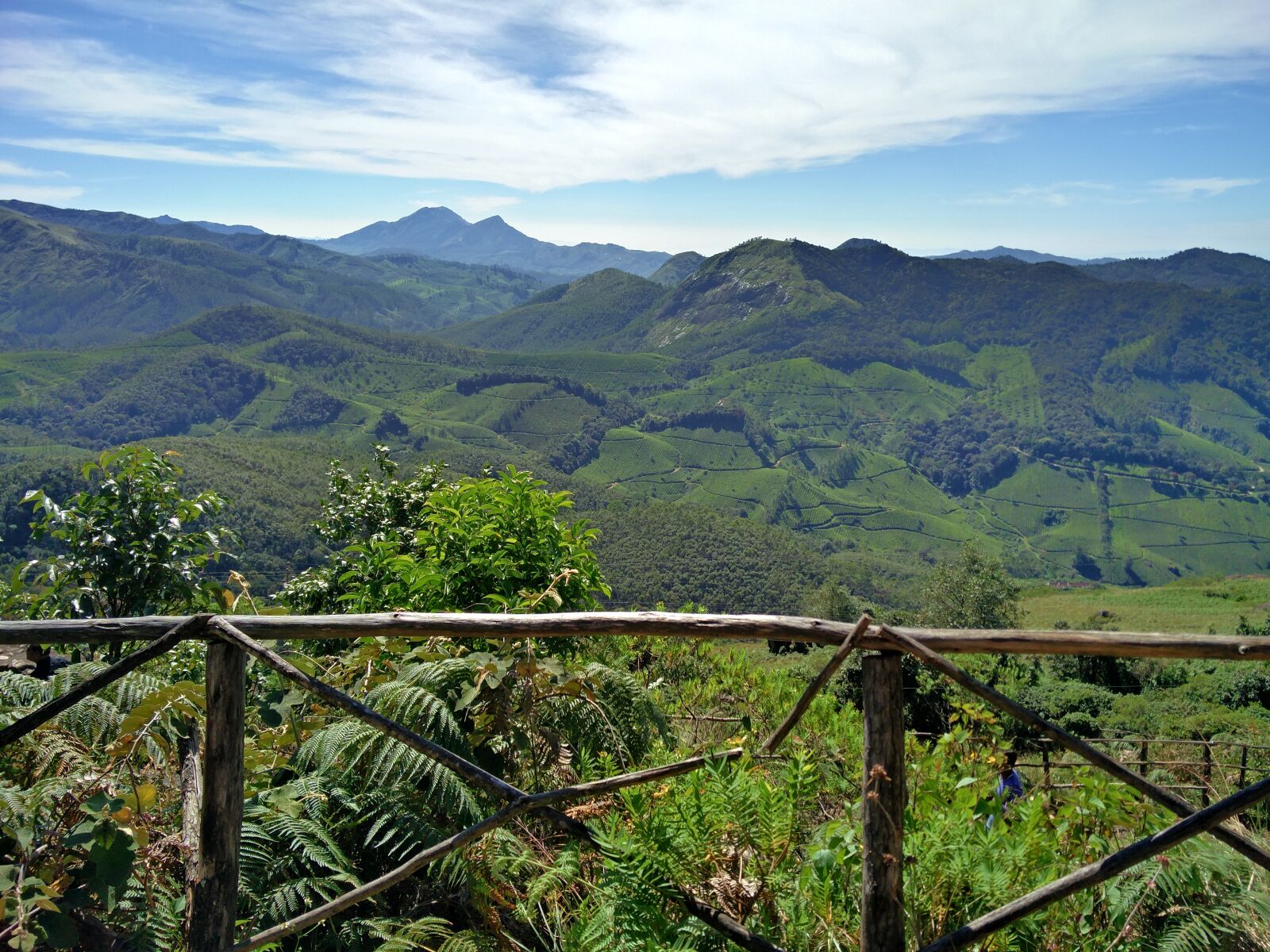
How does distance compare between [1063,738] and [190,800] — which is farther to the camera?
[190,800]

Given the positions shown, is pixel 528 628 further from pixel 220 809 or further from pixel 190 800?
pixel 190 800

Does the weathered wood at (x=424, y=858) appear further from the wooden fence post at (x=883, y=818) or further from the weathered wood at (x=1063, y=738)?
the weathered wood at (x=1063, y=738)

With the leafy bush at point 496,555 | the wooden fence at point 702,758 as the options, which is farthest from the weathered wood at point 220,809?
the leafy bush at point 496,555

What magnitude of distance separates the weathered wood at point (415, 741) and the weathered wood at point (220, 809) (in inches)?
2.5

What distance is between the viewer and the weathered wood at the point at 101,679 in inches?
83.9

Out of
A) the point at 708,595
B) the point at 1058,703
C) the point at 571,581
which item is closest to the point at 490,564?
the point at 571,581

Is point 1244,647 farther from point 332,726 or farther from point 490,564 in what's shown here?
point 490,564

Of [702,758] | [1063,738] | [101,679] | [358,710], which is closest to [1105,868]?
[1063,738]

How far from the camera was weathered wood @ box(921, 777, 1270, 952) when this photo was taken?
6.23 feet

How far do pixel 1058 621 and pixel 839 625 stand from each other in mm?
62079

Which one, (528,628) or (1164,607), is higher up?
(528,628)

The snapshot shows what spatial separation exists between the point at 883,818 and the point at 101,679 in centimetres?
195

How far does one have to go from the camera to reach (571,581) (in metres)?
4.80

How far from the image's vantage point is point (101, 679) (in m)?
2.12
